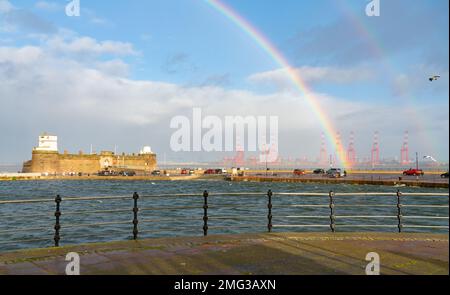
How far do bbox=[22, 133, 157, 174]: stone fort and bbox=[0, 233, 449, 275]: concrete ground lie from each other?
573ft

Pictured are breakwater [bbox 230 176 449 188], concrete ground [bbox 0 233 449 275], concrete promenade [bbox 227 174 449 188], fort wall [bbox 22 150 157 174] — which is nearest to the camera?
concrete ground [bbox 0 233 449 275]

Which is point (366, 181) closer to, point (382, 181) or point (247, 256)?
point (382, 181)

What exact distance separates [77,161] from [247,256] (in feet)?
599

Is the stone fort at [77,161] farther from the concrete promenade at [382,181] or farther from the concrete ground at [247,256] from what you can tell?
the concrete ground at [247,256]

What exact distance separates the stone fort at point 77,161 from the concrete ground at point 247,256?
175 meters

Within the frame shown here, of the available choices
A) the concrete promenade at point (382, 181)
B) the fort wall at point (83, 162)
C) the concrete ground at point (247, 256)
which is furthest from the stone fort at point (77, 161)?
the concrete ground at point (247, 256)

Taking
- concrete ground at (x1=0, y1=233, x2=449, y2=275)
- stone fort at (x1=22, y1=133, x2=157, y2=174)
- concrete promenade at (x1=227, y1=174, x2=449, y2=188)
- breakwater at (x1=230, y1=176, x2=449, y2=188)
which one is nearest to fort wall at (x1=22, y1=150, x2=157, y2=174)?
stone fort at (x1=22, y1=133, x2=157, y2=174)

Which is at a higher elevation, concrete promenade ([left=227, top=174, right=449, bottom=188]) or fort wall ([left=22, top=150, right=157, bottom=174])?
fort wall ([left=22, top=150, right=157, bottom=174])

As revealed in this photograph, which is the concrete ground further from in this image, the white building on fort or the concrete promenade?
the white building on fort

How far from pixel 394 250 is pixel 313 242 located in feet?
6.41

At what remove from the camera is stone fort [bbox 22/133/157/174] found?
170 m

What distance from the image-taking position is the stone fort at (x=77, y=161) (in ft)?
558
